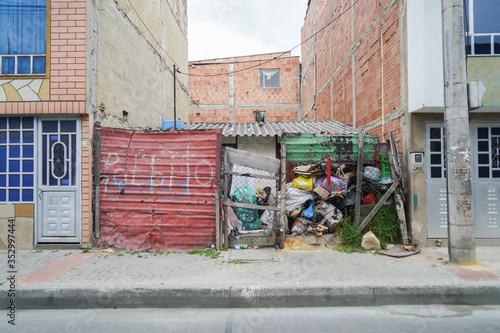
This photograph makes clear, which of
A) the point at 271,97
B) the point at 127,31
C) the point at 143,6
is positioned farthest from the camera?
the point at 271,97

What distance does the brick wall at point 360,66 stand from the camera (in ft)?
22.1

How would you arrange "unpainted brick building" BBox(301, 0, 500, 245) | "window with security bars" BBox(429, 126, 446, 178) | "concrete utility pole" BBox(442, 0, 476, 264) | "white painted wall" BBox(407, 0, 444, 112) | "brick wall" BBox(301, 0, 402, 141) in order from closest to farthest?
"concrete utility pole" BBox(442, 0, 476, 264) < "white painted wall" BBox(407, 0, 444, 112) < "unpainted brick building" BBox(301, 0, 500, 245) < "window with security bars" BBox(429, 126, 446, 178) < "brick wall" BBox(301, 0, 402, 141)

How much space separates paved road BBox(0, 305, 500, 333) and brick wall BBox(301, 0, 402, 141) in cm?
400

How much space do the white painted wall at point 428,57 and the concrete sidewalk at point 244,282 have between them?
10.1 feet

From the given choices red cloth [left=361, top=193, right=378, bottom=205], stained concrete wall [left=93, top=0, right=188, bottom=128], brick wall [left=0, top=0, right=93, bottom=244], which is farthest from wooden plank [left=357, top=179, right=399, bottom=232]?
stained concrete wall [left=93, top=0, right=188, bottom=128]

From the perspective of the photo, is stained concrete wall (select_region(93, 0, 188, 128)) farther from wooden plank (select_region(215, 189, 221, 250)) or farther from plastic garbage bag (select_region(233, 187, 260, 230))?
plastic garbage bag (select_region(233, 187, 260, 230))

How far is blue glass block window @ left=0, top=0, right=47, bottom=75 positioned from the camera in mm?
5887

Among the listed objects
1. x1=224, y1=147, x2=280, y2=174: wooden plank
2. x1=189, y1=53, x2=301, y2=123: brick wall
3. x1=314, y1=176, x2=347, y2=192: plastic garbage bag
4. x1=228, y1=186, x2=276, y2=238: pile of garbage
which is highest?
x1=189, y1=53, x2=301, y2=123: brick wall

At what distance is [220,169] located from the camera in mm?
5879

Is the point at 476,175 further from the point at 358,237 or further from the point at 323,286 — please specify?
the point at 323,286

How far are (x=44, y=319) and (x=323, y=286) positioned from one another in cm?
370

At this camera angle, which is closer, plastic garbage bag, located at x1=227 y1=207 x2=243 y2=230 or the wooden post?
the wooden post

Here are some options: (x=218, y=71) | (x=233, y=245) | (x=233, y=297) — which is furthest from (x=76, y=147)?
(x=218, y=71)

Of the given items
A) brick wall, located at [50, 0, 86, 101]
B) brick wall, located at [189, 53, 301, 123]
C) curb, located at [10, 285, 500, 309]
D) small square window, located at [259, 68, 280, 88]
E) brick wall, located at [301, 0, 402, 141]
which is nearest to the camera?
curb, located at [10, 285, 500, 309]
